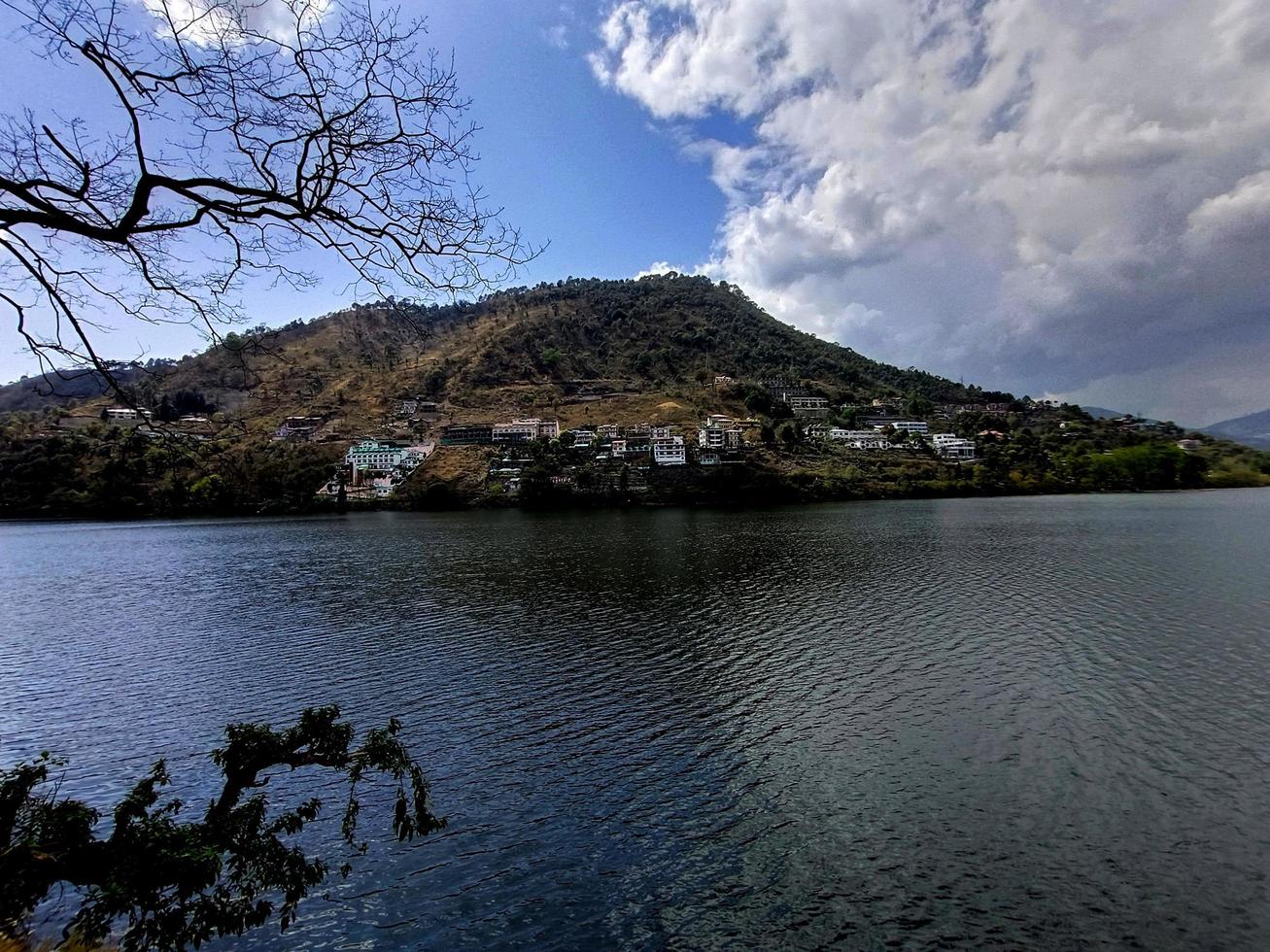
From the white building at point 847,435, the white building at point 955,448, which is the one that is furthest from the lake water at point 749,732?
the white building at point 847,435

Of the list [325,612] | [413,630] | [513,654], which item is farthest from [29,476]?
[513,654]

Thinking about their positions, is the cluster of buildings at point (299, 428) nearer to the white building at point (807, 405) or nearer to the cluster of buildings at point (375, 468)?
the cluster of buildings at point (375, 468)

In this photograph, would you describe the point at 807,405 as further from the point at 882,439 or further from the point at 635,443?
the point at 635,443

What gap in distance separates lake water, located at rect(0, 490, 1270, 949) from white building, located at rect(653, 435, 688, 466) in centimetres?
8014

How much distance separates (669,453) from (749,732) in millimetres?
106516

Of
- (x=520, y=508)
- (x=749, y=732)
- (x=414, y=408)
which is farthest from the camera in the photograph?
(x=414, y=408)

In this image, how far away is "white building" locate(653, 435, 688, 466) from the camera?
12062 centimetres

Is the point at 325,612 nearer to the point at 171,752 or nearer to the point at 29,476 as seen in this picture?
the point at 171,752

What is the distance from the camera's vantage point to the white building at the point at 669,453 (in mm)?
120625

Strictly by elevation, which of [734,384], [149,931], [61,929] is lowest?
[61,929]

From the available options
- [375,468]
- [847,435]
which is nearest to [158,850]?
[375,468]

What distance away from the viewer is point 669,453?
122125mm

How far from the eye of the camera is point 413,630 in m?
27.9

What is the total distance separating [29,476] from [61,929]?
12814 cm
